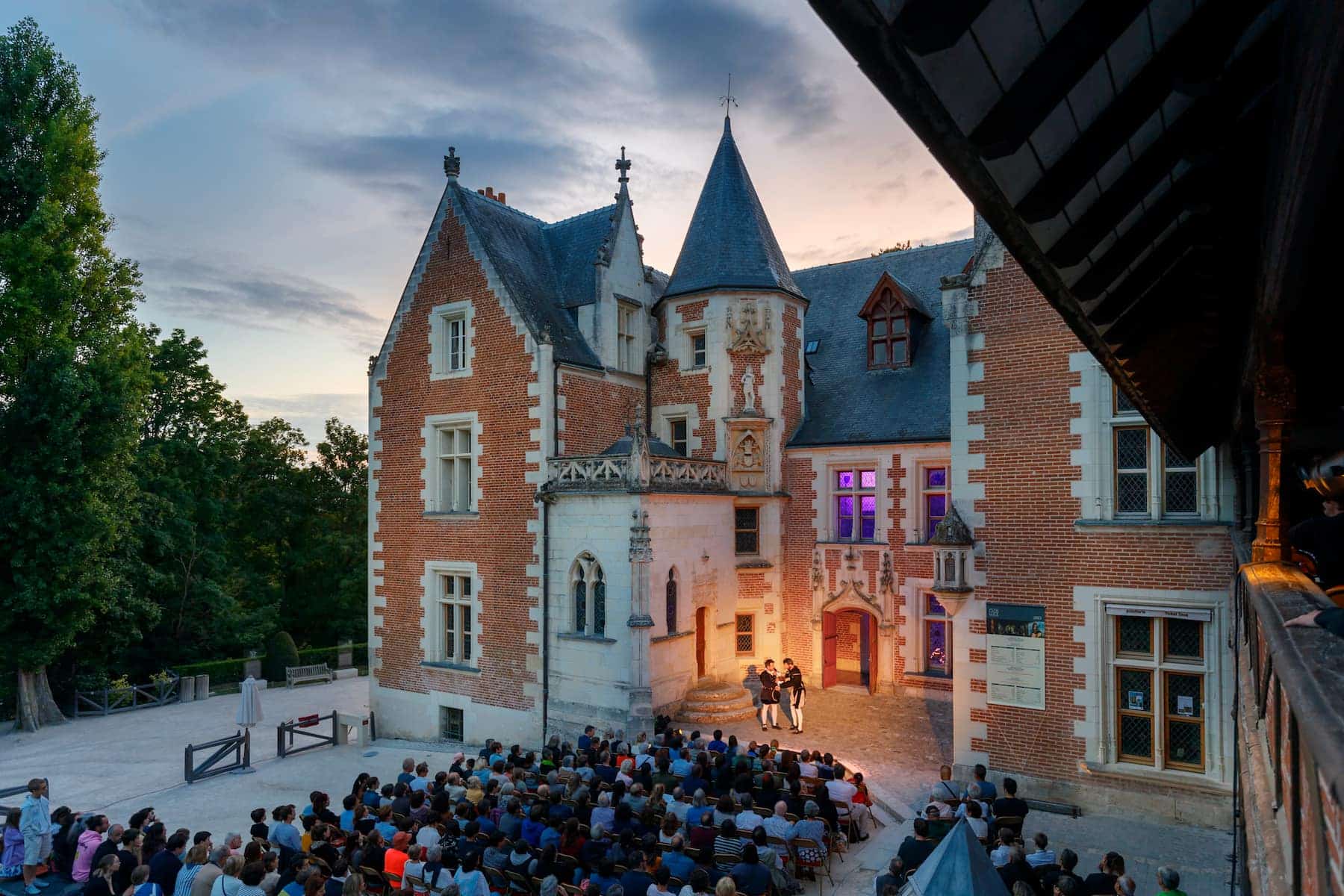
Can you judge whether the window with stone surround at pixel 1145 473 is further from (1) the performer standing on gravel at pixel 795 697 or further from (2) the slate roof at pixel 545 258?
(2) the slate roof at pixel 545 258

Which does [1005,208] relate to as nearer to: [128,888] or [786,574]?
[128,888]

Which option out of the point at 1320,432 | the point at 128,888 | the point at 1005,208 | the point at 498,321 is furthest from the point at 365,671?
the point at 1005,208

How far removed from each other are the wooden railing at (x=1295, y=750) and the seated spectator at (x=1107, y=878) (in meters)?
4.01

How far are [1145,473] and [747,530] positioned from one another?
33.9ft

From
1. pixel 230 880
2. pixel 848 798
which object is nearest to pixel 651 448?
pixel 848 798

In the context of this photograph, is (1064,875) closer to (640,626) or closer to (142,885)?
(142,885)

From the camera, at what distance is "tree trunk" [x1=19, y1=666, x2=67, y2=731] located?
21.9m

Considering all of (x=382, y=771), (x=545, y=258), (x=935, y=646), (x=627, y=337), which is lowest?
(x=382, y=771)

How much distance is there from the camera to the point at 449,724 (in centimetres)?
1986

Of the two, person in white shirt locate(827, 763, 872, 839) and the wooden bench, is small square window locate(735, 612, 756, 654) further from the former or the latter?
the wooden bench

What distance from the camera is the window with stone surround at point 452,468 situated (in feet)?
66.4

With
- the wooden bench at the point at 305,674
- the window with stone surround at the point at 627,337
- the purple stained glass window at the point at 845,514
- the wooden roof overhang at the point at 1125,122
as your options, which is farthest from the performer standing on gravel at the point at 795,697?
the wooden bench at the point at 305,674

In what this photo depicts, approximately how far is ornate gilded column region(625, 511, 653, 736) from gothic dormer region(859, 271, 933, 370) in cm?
857

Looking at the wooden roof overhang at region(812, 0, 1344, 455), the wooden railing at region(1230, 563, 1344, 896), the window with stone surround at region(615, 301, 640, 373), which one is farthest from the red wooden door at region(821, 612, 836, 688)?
the wooden roof overhang at region(812, 0, 1344, 455)
